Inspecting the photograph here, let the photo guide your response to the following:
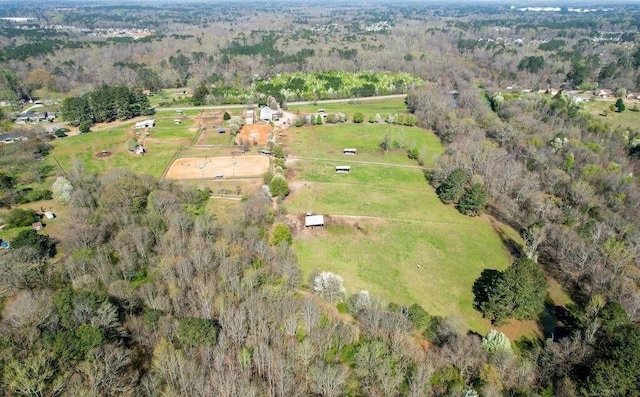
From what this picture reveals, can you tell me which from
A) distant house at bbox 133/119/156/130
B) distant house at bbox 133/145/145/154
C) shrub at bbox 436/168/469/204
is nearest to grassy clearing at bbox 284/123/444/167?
shrub at bbox 436/168/469/204

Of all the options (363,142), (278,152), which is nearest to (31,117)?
(278,152)

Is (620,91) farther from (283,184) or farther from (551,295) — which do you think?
(283,184)

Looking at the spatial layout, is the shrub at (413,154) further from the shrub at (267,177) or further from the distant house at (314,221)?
the distant house at (314,221)

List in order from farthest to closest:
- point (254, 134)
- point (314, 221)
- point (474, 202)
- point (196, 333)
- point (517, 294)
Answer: point (254, 134)
point (474, 202)
point (314, 221)
point (517, 294)
point (196, 333)

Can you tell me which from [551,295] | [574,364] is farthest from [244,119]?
[574,364]

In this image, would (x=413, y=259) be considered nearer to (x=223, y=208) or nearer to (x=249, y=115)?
(x=223, y=208)

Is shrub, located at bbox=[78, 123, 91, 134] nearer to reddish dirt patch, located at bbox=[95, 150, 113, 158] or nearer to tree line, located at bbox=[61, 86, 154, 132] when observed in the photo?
tree line, located at bbox=[61, 86, 154, 132]

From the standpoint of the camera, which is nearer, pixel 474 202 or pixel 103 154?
pixel 474 202
